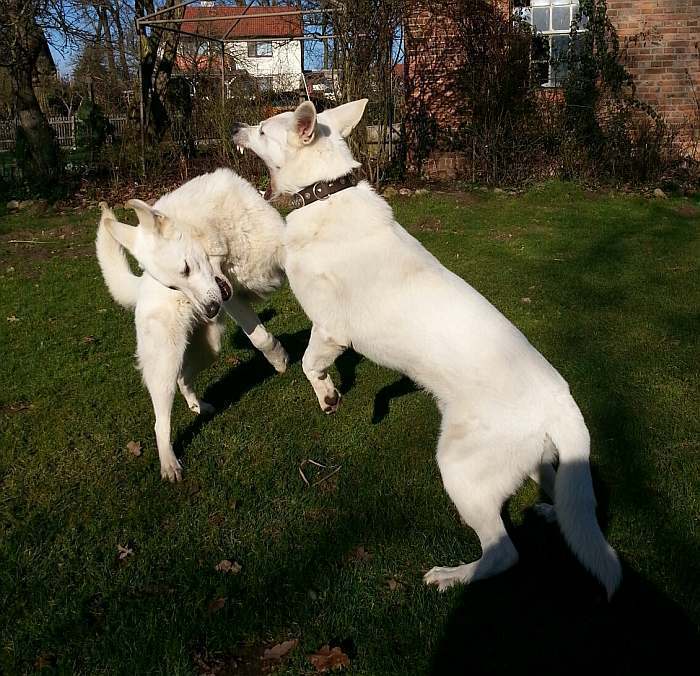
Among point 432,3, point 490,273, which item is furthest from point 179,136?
point 490,273

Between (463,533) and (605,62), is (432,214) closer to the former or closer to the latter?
(605,62)

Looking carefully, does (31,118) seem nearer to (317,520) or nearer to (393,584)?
(317,520)

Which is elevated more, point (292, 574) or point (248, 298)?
point (248, 298)

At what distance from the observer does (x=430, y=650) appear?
8.66 ft

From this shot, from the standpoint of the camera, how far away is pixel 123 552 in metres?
3.41

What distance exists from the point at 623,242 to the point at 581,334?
358 cm

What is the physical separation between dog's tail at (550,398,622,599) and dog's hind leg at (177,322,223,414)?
8.88 ft

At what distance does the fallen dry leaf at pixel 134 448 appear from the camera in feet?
14.3

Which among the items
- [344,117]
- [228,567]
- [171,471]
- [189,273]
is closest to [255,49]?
[344,117]

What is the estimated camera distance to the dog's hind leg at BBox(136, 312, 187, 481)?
4.12 metres

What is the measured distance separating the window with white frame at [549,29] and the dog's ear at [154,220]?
38.2ft

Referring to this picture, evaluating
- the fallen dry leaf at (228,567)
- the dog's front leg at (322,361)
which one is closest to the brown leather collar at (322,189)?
the dog's front leg at (322,361)

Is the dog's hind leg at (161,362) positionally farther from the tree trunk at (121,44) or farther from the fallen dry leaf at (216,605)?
the tree trunk at (121,44)

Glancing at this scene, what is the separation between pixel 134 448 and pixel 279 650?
2.15m
